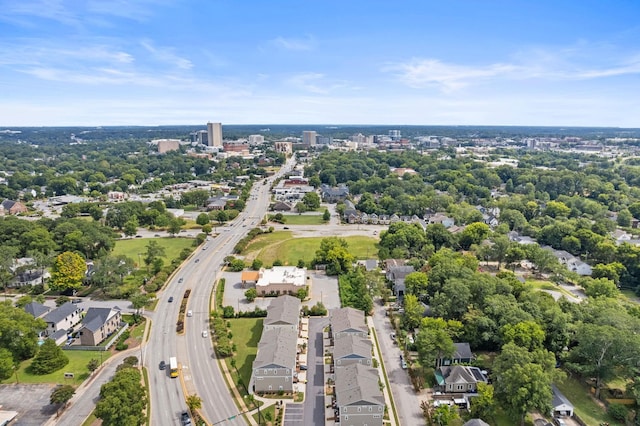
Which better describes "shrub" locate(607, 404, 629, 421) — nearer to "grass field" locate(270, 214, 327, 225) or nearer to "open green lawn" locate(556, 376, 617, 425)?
"open green lawn" locate(556, 376, 617, 425)

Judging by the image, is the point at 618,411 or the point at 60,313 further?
the point at 60,313

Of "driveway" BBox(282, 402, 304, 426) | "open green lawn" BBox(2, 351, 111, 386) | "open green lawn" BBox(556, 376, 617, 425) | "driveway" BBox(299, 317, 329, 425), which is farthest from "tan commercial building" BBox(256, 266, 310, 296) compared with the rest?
"open green lawn" BBox(556, 376, 617, 425)

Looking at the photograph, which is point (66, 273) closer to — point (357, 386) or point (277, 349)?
point (277, 349)

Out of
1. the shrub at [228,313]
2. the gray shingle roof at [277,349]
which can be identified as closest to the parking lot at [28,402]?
the gray shingle roof at [277,349]

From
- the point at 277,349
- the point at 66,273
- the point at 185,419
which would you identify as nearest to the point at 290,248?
the point at 66,273

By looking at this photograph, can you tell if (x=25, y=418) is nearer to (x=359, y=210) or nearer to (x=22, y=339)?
(x=22, y=339)

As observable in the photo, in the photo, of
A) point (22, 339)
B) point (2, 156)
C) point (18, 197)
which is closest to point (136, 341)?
point (22, 339)

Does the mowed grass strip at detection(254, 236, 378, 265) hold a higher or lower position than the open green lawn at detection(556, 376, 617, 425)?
higher
